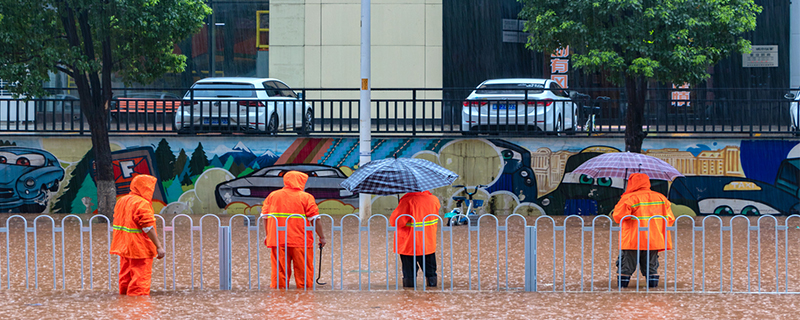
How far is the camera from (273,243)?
7.30m

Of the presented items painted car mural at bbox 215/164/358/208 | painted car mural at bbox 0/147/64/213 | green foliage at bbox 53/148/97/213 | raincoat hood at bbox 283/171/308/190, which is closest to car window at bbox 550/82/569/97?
painted car mural at bbox 215/164/358/208

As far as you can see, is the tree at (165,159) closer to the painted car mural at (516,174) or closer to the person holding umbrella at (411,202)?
the painted car mural at (516,174)

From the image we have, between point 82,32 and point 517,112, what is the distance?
309 inches

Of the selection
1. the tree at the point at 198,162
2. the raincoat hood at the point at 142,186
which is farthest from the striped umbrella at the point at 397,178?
the tree at the point at 198,162

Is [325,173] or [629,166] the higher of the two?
[629,166]

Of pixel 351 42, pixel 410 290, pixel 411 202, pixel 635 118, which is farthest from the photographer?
pixel 351 42

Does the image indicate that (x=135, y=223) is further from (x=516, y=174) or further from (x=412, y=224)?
(x=516, y=174)

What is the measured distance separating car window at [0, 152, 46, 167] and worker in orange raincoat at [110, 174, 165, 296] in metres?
8.56

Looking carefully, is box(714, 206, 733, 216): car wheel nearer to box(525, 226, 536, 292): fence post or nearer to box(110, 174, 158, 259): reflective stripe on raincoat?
box(525, 226, 536, 292): fence post

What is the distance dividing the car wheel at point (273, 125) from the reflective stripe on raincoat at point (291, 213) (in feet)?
23.7

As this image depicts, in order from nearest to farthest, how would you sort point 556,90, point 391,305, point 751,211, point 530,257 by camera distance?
point 391,305, point 530,257, point 751,211, point 556,90

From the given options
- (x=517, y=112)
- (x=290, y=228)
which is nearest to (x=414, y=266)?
(x=290, y=228)

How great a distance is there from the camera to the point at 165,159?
14289mm

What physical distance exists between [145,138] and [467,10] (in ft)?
36.7
